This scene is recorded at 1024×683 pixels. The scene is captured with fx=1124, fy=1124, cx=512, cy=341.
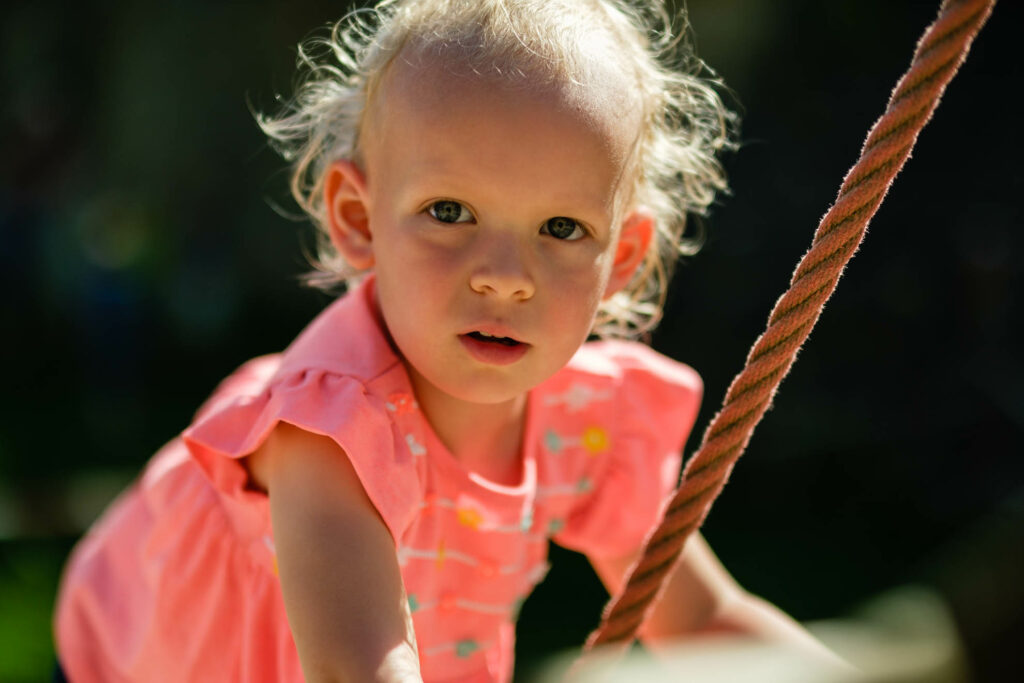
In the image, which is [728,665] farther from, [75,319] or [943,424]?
[75,319]

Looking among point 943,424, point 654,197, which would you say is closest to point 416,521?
point 654,197

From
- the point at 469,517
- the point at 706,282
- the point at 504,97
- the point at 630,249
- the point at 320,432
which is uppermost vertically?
the point at 504,97

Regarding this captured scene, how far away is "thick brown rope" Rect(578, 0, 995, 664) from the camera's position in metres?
0.78

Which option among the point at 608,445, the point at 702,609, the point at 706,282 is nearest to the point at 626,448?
the point at 608,445

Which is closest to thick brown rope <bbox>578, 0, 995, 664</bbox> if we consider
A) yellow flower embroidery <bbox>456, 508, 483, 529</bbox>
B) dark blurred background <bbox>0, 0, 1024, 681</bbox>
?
yellow flower embroidery <bbox>456, 508, 483, 529</bbox>

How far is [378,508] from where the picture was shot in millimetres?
890

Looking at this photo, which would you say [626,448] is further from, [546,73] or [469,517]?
[546,73]

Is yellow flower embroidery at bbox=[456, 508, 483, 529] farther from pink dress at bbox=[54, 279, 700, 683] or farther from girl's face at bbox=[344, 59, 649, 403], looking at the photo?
girl's face at bbox=[344, 59, 649, 403]

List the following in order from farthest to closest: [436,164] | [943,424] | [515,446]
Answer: [943,424], [515,446], [436,164]

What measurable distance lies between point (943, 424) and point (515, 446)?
1.92m

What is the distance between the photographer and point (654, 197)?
3.86 ft

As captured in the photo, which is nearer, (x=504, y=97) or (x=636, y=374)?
(x=504, y=97)

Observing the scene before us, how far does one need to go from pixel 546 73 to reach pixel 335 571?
1.40 feet

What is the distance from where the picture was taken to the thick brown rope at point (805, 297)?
2.56 feet
